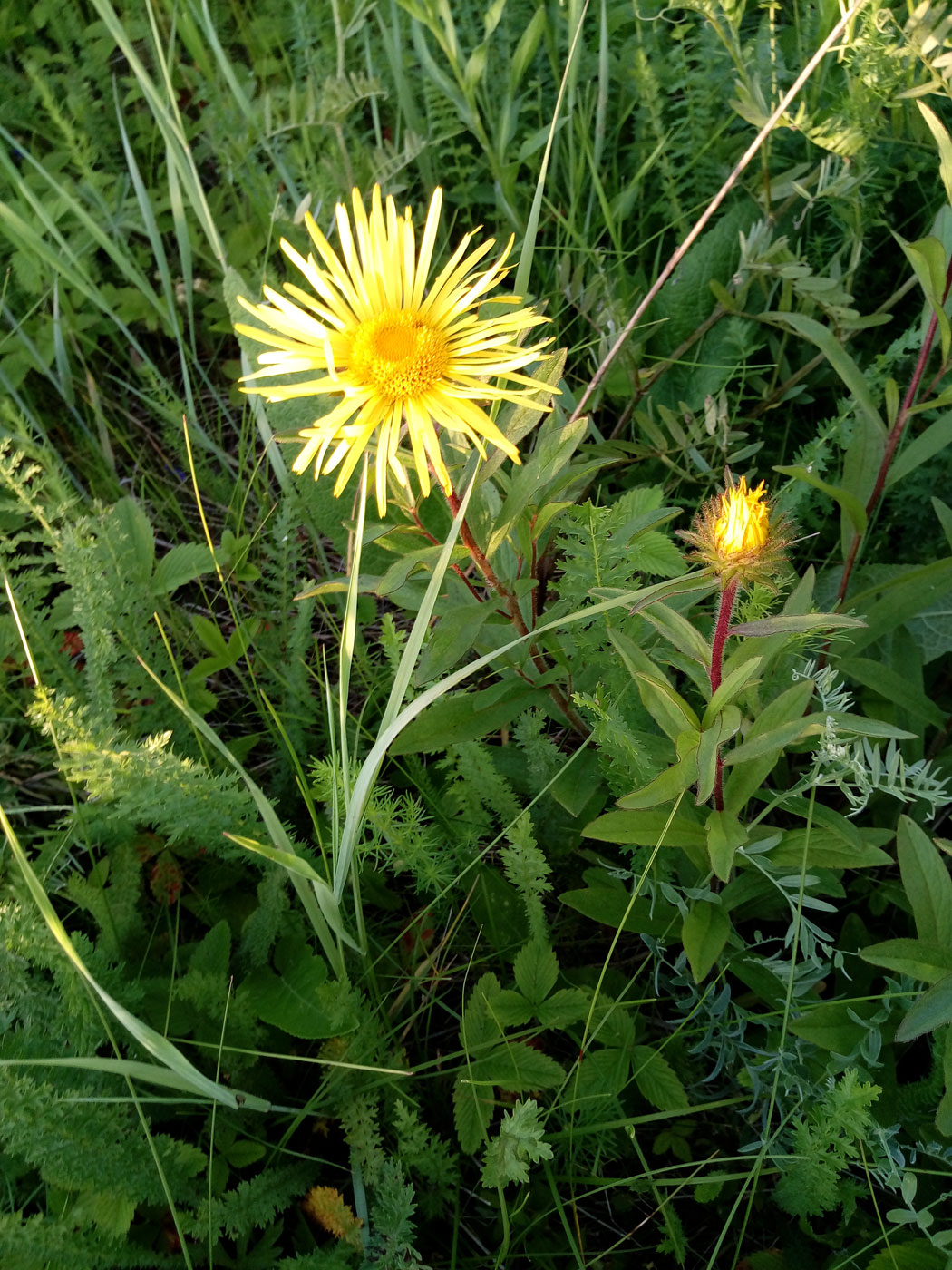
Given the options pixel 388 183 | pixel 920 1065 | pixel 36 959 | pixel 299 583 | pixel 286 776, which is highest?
pixel 388 183

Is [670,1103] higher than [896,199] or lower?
lower

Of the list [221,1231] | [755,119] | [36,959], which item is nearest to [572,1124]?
[221,1231]

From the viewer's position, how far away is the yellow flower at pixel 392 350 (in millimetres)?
1058

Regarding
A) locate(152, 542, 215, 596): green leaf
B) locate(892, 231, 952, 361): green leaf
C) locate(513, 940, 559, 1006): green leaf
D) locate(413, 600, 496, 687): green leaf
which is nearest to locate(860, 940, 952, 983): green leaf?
locate(513, 940, 559, 1006): green leaf

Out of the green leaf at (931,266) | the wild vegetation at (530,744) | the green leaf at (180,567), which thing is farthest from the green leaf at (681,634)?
the green leaf at (180,567)

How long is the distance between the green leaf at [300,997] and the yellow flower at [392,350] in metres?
0.65

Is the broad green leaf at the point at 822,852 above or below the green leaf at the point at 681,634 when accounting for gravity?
below

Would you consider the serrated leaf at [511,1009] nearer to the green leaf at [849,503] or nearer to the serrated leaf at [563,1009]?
the serrated leaf at [563,1009]

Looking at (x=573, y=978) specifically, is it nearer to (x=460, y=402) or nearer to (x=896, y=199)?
(x=460, y=402)

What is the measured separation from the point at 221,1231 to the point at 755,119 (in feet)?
5.77

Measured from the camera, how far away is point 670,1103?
1.20 meters

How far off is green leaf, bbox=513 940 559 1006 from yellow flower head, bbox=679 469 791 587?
0.56 m

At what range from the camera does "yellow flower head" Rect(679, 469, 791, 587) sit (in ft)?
3.20

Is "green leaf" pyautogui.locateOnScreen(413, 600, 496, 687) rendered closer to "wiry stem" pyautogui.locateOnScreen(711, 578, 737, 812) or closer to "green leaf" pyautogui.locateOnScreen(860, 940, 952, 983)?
"wiry stem" pyautogui.locateOnScreen(711, 578, 737, 812)
